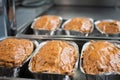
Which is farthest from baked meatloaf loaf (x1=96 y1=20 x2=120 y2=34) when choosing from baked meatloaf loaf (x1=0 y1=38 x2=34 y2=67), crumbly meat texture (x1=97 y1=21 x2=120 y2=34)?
baked meatloaf loaf (x1=0 y1=38 x2=34 y2=67)

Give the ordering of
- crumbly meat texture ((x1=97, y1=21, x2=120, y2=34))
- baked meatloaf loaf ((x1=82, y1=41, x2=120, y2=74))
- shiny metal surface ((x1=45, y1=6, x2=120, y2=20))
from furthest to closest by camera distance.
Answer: shiny metal surface ((x1=45, y1=6, x2=120, y2=20))
crumbly meat texture ((x1=97, y1=21, x2=120, y2=34))
baked meatloaf loaf ((x1=82, y1=41, x2=120, y2=74))

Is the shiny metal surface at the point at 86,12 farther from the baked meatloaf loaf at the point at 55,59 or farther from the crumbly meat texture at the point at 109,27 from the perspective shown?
the baked meatloaf loaf at the point at 55,59

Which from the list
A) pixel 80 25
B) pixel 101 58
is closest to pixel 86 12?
pixel 80 25

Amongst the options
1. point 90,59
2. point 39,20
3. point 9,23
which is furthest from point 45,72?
point 39,20

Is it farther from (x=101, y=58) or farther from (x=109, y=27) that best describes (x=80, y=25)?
(x=101, y=58)

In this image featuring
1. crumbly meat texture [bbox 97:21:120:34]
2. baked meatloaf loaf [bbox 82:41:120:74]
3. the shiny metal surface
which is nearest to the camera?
baked meatloaf loaf [bbox 82:41:120:74]

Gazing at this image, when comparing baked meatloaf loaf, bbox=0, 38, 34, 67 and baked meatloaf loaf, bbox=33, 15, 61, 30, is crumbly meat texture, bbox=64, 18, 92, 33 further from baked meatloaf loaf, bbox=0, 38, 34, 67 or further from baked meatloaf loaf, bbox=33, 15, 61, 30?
baked meatloaf loaf, bbox=0, 38, 34, 67
